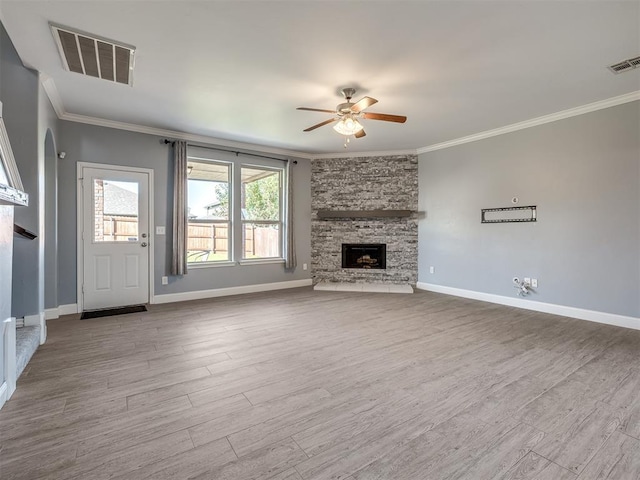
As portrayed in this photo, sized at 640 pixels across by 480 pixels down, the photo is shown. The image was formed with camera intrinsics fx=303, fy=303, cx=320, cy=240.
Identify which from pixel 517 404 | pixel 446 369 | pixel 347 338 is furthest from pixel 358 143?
pixel 517 404

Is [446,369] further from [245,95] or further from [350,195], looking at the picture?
[350,195]

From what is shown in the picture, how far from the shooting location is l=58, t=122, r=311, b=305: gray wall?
13.6 ft

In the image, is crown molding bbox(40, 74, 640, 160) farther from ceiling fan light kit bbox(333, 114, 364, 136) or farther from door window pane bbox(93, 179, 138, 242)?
ceiling fan light kit bbox(333, 114, 364, 136)

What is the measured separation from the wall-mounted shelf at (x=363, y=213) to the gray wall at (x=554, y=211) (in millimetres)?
697

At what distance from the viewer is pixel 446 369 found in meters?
2.52

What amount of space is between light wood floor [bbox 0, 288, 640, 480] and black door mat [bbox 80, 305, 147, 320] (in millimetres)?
435

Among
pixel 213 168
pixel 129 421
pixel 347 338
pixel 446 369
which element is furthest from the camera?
pixel 213 168

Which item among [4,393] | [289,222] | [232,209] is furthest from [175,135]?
[4,393]

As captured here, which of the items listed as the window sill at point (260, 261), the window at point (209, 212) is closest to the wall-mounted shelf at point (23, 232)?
the window at point (209, 212)

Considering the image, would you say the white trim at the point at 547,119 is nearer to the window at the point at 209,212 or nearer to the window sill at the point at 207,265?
the window at the point at 209,212

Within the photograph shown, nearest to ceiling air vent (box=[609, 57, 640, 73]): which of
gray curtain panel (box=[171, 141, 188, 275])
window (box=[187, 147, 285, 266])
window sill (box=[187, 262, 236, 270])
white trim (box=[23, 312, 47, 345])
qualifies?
window (box=[187, 147, 285, 266])

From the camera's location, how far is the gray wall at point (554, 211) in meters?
3.60

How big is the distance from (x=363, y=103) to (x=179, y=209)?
332 cm

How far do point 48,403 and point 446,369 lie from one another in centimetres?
289
